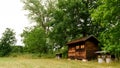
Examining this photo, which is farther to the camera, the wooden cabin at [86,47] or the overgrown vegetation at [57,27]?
the overgrown vegetation at [57,27]

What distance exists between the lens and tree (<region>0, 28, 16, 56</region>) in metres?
57.8

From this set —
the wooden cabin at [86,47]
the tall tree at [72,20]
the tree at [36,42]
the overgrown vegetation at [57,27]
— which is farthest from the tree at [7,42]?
the wooden cabin at [86,47]

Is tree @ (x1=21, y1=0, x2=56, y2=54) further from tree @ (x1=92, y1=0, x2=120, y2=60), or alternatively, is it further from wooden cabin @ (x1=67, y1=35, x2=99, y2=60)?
tree @ (x1=92, y1=0, x2=120, y2=60)

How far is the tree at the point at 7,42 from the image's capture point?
57.8 metres

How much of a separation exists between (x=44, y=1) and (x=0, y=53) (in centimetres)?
1656

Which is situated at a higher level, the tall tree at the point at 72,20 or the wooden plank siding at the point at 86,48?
the tall tree at the point at 72,20

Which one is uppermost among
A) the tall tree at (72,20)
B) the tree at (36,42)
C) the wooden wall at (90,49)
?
the tall tree at (72,20)

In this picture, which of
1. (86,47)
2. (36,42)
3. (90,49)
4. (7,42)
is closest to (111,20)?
(86,47)

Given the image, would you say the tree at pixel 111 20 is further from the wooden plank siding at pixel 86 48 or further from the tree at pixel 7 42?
the tree at pixel 7 42

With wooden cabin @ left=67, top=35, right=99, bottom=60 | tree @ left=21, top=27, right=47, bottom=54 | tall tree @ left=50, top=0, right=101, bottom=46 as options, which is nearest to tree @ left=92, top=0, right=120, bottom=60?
wooden cabin @ left=67, top=35, right=99, bottom=60

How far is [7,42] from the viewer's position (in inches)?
2320

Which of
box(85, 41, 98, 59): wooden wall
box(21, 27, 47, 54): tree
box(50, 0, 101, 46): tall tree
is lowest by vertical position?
box(85, 41, 98, 59): wooden wall

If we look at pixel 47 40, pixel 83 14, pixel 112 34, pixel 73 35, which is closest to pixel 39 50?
pixel 47 40

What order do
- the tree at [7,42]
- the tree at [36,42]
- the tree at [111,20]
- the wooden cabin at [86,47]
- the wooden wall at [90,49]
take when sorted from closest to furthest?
the tree at [111,20]
the wooden cabin at [86,47]
the wooden wall at [90,49]
the tree at [36,42]
the tree at [7,42]
